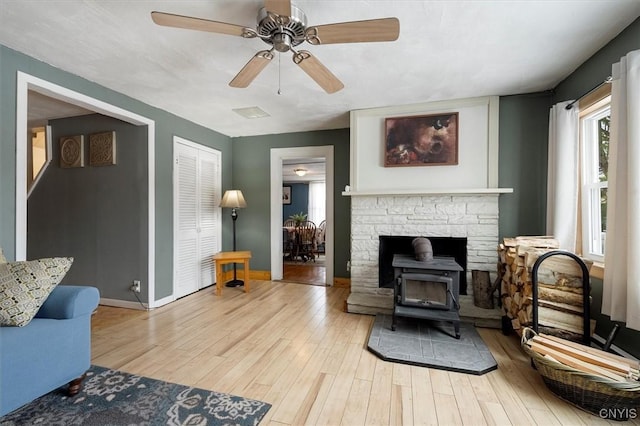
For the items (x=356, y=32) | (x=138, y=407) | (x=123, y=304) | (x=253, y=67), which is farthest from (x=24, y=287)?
(x=356, y=32)

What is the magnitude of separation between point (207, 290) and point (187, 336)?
153 centimetres

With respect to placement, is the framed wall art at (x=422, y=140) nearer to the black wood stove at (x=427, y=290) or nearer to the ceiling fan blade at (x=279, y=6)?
the black wood stove at (x=427, y=290)

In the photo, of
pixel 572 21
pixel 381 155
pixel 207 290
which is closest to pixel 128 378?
pixel 207 290

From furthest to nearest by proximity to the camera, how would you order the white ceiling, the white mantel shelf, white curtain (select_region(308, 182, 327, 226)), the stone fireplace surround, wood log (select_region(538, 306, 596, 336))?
white curtain (select_region(308, 182, 327, 226))
the stone fireplace surround
the white mantel shelf
wood log (select_region(538, 306, 596, 336))
the white ceiling

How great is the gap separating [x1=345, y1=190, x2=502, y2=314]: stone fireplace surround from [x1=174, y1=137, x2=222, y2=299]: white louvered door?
218cm

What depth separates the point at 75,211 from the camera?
3.39 metres

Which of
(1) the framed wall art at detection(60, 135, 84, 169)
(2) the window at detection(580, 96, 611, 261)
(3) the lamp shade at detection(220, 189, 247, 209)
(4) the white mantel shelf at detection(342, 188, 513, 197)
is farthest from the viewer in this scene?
Result: (3) the lamp shade at detection(220, 189, 247, 209)

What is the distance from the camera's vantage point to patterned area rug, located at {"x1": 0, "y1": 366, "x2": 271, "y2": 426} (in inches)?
59.4

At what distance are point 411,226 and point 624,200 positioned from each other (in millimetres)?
1719

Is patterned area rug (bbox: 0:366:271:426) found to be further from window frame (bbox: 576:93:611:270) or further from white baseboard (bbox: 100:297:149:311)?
window frame (bbox: 576:93:611:270)

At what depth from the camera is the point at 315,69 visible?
188cm

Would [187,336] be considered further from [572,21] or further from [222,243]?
[572,21]

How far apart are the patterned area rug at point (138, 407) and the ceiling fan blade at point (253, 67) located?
6.75 ft

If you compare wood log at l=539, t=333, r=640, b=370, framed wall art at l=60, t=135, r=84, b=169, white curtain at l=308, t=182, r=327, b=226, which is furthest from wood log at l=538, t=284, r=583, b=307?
white curtain at l=308, t=182, r=327, b=226
